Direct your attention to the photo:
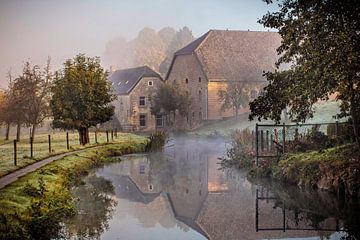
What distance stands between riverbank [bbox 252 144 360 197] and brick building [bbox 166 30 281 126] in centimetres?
2425

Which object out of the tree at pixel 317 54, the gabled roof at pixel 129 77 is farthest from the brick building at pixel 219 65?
the tree at pixel 317 54

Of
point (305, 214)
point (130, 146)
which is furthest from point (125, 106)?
point (305, 214)

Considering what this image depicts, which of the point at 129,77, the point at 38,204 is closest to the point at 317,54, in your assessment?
the point at 38,204

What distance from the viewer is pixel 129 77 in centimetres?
4597

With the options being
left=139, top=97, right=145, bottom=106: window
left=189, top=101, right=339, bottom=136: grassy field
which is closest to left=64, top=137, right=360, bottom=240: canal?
left=189, top=101, right=339, bottom=136: grassy field

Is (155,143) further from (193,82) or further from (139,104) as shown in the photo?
(139,104)

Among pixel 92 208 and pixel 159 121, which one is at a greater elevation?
pixel 159 121

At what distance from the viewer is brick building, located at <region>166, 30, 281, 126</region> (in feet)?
131

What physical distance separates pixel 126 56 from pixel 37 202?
45385 mm

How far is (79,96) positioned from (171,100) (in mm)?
14811

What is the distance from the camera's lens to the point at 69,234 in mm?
8898

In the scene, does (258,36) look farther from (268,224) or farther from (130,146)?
(268,224)

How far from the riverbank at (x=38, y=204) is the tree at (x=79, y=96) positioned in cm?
840

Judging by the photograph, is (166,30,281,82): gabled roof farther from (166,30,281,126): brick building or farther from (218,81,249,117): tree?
(218,81,249,117): tree
